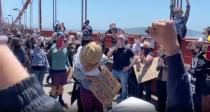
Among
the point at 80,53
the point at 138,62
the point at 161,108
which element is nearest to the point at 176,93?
the point at 80,53

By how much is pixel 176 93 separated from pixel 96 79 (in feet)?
18.0

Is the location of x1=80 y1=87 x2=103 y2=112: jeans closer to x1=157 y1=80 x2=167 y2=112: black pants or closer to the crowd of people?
the crowd of people

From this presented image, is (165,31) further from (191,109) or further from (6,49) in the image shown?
(6,49)

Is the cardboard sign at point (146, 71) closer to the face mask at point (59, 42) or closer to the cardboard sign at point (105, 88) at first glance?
the face mask at point (59, 42)

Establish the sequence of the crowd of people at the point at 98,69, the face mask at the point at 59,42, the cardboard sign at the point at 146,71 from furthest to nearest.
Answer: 1. the face mask at the point at 59,42
2. the cardboard sign at the point at 146,71
3. the crowd of people at the point at 98,69

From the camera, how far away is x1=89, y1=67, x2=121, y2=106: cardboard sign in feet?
23.6

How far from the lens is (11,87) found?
1.21m

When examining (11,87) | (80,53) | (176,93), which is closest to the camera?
(11,87)

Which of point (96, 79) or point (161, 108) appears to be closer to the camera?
point (96, 79)

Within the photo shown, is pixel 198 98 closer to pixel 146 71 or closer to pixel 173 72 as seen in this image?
pixel 146 71

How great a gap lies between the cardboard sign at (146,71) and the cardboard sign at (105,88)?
292cm

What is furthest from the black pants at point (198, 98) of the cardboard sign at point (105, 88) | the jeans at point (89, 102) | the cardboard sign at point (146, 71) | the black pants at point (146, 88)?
the jeans at point (89, 102)

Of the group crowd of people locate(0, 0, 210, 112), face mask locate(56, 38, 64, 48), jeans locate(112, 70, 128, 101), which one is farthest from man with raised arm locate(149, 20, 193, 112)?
face mask locate(56, 38, 64, 48)

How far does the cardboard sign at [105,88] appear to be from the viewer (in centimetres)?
719
